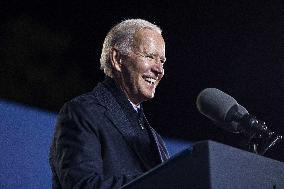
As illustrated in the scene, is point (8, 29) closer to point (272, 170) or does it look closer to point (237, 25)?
point (237, 25)

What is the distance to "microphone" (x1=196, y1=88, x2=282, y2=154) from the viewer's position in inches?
46.1

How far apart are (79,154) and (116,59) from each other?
626mm

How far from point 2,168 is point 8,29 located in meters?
0.65

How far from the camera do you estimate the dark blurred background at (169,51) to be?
235 cm

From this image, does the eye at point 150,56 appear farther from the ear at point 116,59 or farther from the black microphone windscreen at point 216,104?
the black microphone windscreen at point 216,104

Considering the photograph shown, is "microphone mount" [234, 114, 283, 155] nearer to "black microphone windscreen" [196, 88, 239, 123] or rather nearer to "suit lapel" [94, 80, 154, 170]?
"black microphone windscreen" [196, 88, 239, 123]

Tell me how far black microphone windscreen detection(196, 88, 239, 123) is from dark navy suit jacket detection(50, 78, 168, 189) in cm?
23

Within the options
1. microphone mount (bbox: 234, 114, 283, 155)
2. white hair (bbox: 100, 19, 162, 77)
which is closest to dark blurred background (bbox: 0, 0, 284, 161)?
white hair (bbox: 100, 19, 162, 77)

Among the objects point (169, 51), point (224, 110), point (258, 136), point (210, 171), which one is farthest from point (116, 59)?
point (210, 171)

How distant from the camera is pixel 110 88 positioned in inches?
65.7

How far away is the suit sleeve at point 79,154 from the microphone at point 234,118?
257mm

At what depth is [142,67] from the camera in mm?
1796

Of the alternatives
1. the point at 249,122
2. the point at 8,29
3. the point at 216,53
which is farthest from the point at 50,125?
the point at 249,122

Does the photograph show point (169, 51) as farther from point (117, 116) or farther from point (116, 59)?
point (117, 116)
